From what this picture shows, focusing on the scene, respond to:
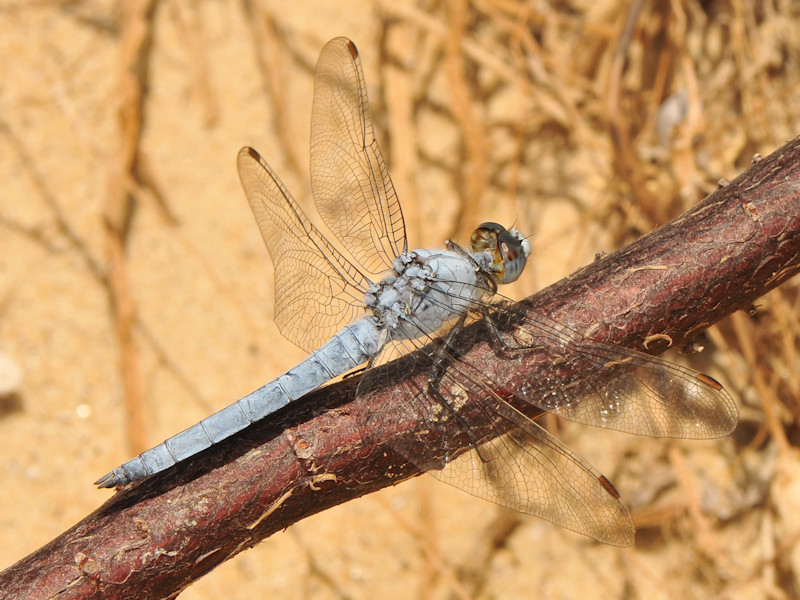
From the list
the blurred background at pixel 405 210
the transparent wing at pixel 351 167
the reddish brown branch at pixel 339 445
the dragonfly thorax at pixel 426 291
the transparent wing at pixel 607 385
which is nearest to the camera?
the reddish brown branch at pixel 339 445

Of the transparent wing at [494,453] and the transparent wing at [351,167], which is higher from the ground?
the transparent wing at [351,167]

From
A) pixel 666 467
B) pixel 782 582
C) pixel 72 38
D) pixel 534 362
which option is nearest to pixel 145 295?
pixel 72 38

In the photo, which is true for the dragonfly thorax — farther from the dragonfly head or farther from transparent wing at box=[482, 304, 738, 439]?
transparent wing at box=[482, 304, 738, 439]

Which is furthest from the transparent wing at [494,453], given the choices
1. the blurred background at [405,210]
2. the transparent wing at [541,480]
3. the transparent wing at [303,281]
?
the blurred background at [405,210]

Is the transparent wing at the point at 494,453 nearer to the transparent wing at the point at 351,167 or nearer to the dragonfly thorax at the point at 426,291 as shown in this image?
the dragonfly thorax at the point at 426,291

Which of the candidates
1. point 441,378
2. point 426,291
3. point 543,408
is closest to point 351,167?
point 426,291

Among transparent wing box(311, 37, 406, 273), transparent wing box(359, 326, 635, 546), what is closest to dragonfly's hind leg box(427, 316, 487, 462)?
transparent wing box(359, 326, 635, 546)

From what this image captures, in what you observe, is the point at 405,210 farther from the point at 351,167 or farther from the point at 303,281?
the point at 303,281
